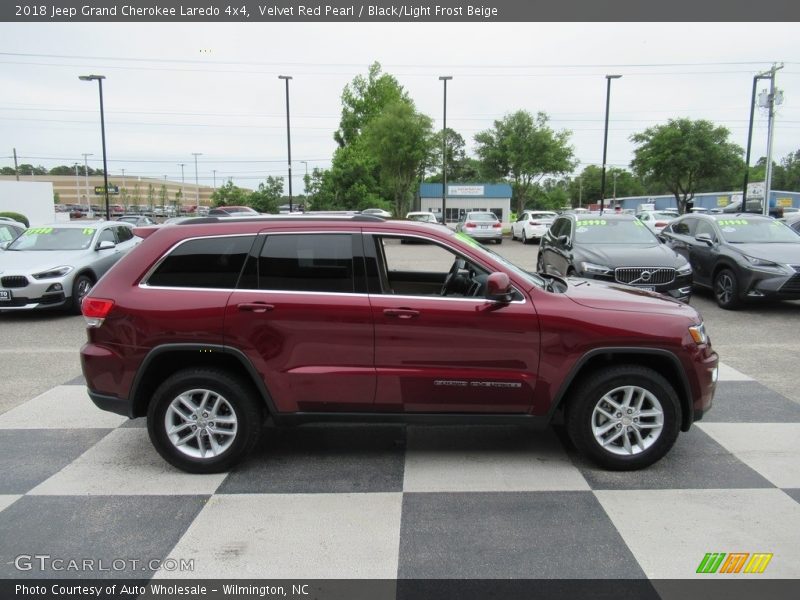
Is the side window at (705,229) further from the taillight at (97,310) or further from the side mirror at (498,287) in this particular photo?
the taillight at (97,310)

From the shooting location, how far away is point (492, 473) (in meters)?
4.06

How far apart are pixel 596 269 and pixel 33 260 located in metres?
9.53

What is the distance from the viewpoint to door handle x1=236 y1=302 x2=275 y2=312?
3.92 meters

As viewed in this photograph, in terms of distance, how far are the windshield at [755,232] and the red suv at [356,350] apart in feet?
24.9

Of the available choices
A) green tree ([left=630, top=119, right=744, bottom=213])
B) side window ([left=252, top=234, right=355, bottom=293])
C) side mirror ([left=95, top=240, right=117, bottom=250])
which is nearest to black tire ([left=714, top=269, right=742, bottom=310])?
side window ([left=252, top=234, right=355, bottom=293])

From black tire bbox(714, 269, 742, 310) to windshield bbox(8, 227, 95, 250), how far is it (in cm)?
1162

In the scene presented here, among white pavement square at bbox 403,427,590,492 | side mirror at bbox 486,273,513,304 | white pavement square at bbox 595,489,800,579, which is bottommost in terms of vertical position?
white pavement square at bbox 403,427,590,492

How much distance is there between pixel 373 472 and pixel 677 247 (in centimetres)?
1009

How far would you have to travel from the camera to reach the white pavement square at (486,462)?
3.88 metres

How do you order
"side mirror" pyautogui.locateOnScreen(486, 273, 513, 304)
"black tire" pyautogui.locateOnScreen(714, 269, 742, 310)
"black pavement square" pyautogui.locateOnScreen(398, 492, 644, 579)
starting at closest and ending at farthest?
"black pavement square" pyautogui.locateOnScreen(398, 492, 644, 579)
"side mirror" pyautogui.locateOnScreen(486, 273, 513, 304)
"black tire" pyautogui.locateOnScreen(714, 269, 742, 310)

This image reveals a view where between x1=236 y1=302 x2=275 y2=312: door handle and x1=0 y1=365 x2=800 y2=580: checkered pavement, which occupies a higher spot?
x1=236 y1=302 x2=275 y2=312: door handle

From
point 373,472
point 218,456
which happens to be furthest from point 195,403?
point 373,472

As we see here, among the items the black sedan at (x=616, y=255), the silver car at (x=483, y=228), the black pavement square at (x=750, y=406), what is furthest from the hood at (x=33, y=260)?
the silver car at (x=483, y=228)

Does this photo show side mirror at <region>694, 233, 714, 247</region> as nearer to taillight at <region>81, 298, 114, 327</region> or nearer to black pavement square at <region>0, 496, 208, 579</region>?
black pavement square at <region>0, 496, 208, 579</region>
